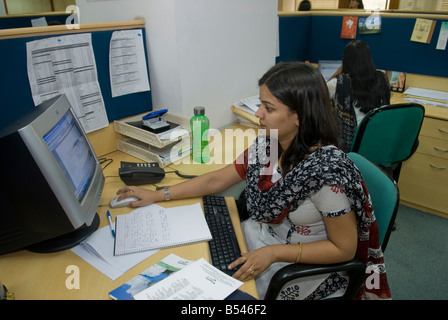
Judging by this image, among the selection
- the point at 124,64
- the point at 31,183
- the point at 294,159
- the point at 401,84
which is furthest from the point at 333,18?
the point at 31,183

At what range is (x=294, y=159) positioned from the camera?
42.5 inches

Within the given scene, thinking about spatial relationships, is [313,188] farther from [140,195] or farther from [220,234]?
[140,195]

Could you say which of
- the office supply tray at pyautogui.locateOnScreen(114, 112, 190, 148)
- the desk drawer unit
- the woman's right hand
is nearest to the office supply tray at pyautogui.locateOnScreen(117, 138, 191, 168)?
the office supply tray at pyautogui.locateOnScreen(114, 112, 190, 148)

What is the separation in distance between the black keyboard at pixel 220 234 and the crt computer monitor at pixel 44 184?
37cm

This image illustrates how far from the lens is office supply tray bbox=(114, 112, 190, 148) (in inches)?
56.9

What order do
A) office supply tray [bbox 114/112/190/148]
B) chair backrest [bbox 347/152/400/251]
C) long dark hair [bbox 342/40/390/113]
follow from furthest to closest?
1. long dark hair [bbox 342/40/390/113]
2. office supply tray [bbox 114/112/190/148]
3. chair backrest [bbox 347/152/400/251]

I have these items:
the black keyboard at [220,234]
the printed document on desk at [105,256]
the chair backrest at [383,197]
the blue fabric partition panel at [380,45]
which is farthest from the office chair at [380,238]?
the blue fabric partition panel at [380,45]

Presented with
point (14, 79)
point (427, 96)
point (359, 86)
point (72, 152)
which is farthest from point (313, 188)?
point (427, 96)

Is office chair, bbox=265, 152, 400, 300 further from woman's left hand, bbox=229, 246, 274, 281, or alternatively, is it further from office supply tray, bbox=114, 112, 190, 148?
office supply tray, bbox=114, 112, 190, 148

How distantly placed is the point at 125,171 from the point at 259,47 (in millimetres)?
1172

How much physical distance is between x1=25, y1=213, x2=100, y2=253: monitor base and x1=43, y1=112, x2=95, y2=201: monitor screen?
0.13 m

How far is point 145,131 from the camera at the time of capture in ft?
4.80
